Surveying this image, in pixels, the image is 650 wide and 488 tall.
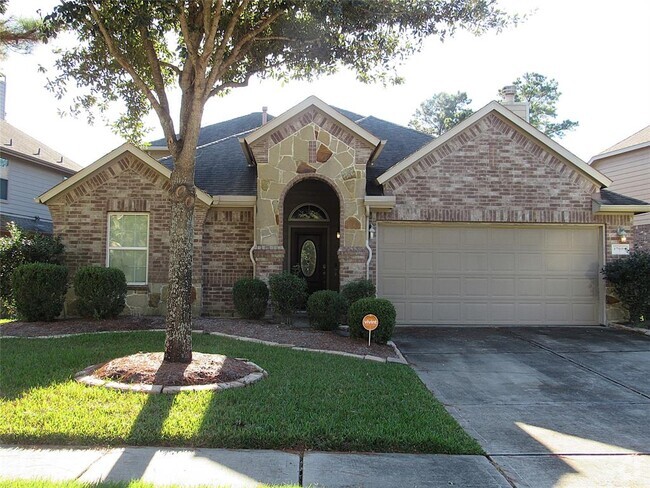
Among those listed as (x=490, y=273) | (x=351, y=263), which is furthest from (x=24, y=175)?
(x=490, y=273)

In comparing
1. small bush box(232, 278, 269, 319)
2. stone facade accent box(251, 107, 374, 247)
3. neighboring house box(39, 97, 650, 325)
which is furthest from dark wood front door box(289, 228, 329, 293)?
small bush box(232, 278, 269, 319)

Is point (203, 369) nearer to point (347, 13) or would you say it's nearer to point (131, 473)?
point (131, 473)

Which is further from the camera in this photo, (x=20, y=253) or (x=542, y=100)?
(x=542, y=100)

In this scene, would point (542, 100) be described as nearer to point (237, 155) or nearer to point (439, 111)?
point (439, 111)

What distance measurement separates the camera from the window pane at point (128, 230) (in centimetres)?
1180

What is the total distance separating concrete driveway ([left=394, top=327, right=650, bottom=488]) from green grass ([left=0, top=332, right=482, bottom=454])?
1.45 ft

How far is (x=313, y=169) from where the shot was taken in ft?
38.2

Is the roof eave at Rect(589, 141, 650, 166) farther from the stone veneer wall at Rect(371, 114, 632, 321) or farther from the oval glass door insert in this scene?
the oval glass door insert

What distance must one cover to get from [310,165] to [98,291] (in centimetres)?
510

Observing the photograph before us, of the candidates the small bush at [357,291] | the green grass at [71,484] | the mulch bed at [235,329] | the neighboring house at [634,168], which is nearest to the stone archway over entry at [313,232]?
the small bush at [357,291]

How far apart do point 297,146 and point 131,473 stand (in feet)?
28.4

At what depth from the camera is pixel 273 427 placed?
4809 mm

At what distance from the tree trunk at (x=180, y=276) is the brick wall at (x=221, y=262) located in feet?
16.6

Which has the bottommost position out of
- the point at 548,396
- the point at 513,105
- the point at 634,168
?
the point at 548,396
